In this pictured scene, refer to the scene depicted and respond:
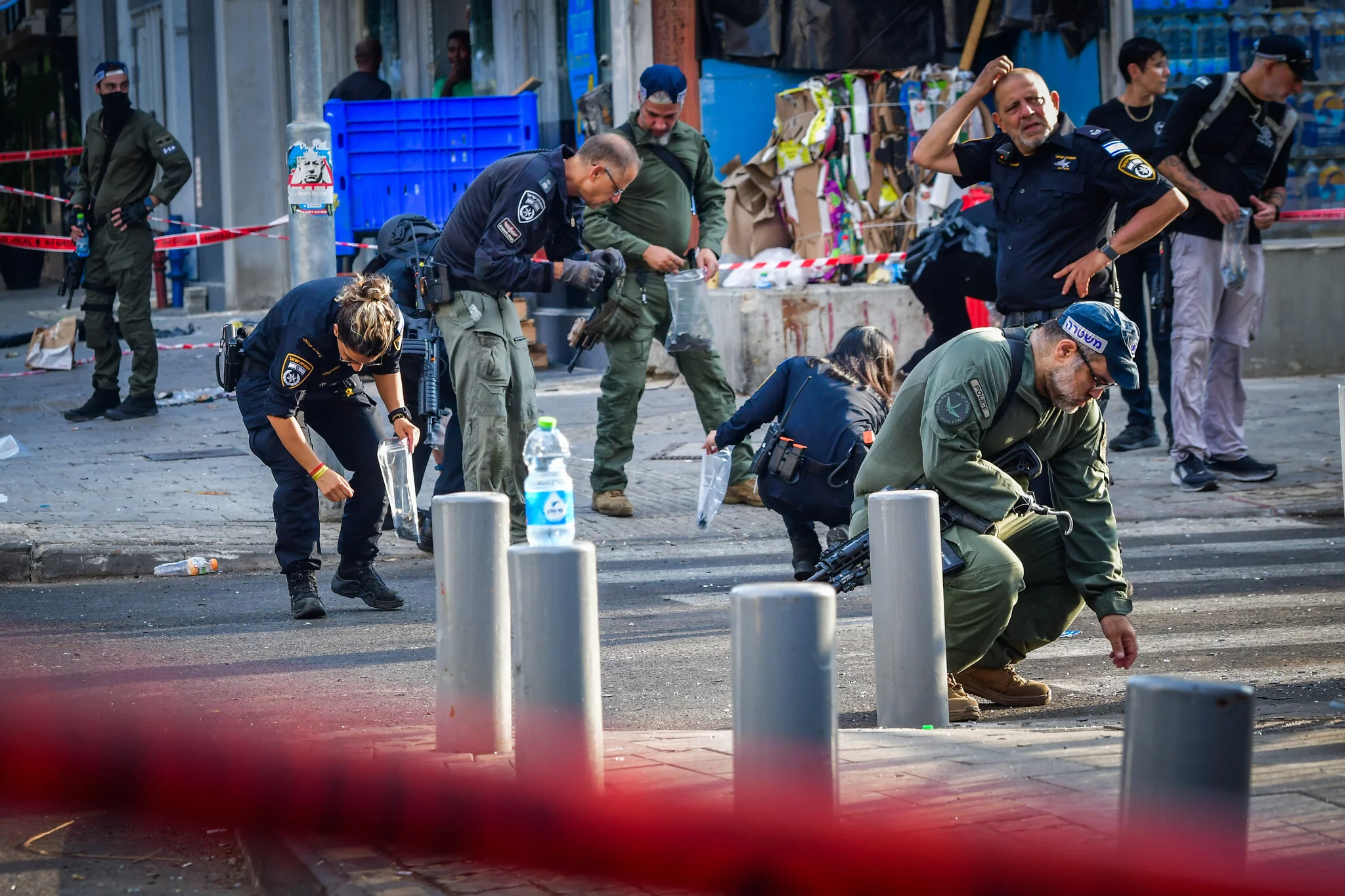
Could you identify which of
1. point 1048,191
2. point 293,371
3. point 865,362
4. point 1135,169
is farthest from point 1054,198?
point 293,371

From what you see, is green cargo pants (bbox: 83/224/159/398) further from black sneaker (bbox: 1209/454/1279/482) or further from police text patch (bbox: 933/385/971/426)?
police text patch (bbox: 933/385/971/426)

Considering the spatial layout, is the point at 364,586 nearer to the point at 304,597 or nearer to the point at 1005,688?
the point at 304,597

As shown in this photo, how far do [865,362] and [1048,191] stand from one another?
114 cm

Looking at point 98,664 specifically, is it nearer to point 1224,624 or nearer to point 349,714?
point 349,714

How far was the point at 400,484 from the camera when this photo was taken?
7246 millimetres

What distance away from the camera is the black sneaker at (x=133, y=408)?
11.5 metres

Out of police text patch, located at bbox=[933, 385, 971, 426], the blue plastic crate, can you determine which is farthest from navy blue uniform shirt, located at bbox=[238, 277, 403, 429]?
the blue plastic crate

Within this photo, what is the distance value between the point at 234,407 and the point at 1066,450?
816 cm

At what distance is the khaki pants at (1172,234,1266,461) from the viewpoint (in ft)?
29.5

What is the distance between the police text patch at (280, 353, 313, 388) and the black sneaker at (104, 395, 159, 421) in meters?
5.70

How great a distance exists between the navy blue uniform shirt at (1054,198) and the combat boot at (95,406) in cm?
644

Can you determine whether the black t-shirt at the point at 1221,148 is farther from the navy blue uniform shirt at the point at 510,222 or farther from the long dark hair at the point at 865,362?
the navy blue uniform shirt at the point at 510,222

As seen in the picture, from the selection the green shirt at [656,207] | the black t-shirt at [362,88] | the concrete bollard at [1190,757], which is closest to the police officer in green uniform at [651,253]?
the green shirt at [656,207]

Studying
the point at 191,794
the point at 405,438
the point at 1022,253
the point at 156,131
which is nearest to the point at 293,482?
the point at 405,438
